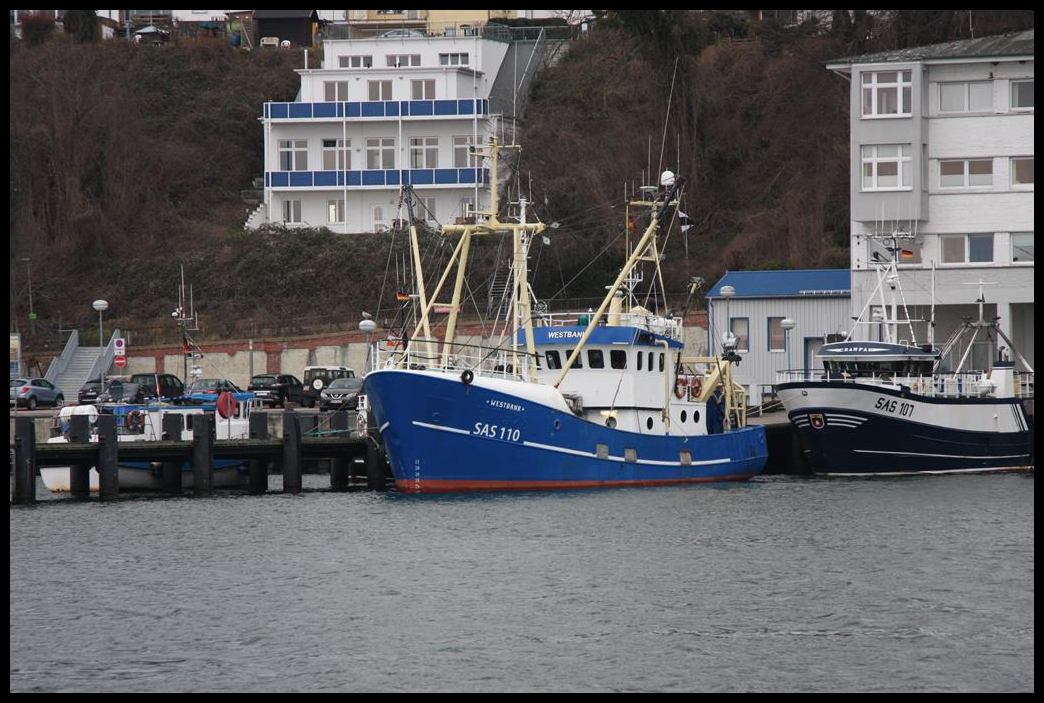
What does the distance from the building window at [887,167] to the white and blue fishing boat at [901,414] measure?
8.19m

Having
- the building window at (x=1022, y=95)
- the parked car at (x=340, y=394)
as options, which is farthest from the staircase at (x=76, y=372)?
the building window at (x=1022, y=95)

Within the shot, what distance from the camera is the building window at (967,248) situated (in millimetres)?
57000

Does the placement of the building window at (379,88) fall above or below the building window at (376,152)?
above

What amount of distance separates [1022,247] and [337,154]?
125 ft

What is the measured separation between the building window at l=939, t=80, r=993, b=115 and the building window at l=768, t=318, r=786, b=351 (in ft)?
29.6

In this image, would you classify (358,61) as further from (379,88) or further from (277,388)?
(277,388)

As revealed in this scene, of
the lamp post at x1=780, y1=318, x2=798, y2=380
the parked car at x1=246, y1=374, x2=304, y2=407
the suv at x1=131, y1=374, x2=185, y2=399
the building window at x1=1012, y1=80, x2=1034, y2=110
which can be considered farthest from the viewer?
the parked car at x1=246, y1=374, x2=304, y2=407

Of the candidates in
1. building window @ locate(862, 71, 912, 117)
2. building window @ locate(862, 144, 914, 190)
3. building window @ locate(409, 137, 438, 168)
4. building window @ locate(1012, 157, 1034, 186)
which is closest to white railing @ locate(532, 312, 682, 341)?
building window @ locate(862, 144, 914, 190)

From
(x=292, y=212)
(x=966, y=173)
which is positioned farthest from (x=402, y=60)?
(x=966, y=173)

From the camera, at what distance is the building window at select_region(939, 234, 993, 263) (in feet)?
187

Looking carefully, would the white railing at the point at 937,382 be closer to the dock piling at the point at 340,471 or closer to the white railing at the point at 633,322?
the white railing at the point at 633,322

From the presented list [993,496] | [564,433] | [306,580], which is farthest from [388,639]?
[993,496]

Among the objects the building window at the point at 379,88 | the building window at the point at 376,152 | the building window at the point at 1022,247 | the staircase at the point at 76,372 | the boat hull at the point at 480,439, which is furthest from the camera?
the building window at the point at 379,88

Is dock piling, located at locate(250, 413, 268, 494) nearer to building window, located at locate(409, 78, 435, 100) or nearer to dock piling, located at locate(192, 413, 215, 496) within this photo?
dock piling, located at locate(192, 413, 215, 496)
